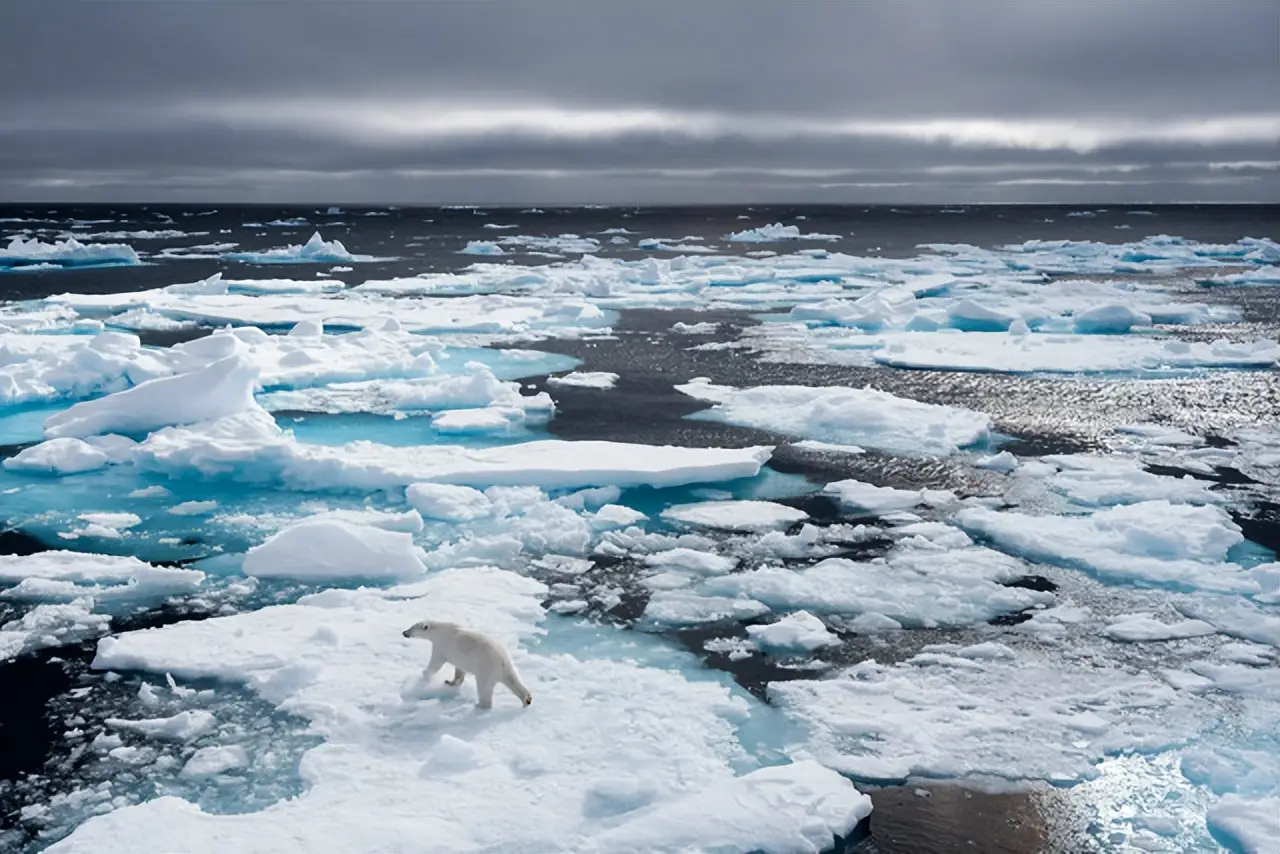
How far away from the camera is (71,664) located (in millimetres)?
7055

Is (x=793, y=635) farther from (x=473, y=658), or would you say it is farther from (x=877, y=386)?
(x=877, y=386)

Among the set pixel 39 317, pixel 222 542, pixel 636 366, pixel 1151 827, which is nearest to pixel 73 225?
pixel 39 317

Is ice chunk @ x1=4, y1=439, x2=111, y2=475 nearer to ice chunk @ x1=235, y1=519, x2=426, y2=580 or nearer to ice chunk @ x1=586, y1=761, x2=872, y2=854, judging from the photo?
ice chunk @ x1=235, y1=519, x2=426, y2=580

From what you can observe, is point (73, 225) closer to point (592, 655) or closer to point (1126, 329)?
point (1126, 329)

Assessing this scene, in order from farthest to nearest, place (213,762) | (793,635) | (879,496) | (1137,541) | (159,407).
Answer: (159,407) < (879,496) < (1137,541) < (793,635) < (213,762)

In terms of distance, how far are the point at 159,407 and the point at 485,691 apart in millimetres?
8874

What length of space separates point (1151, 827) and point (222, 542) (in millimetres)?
7827

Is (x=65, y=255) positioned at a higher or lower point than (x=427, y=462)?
higher

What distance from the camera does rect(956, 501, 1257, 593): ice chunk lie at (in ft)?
28.6

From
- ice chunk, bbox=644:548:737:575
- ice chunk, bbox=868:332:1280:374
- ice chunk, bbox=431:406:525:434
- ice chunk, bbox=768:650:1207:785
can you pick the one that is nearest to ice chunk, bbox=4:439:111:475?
ice chunk, bbox=431:406:525:434

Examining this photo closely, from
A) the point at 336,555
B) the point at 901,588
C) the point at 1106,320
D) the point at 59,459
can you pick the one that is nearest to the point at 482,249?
the point at 1106,320

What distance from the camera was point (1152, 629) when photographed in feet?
25.2

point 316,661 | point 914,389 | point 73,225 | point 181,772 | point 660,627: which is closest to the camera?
point 181,772

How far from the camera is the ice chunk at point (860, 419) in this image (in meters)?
13.7
